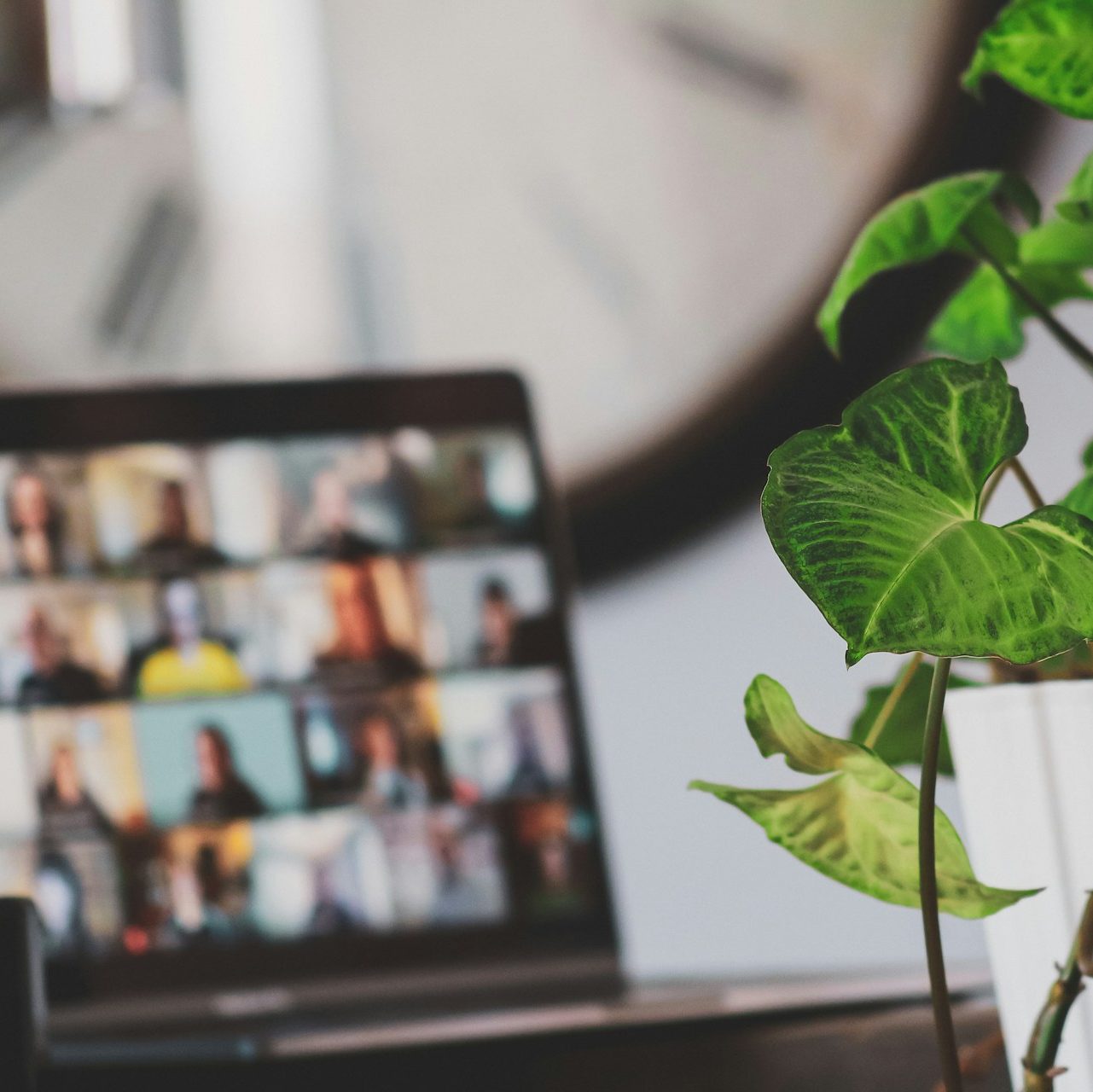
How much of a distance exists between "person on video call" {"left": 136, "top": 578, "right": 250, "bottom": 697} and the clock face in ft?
1.24

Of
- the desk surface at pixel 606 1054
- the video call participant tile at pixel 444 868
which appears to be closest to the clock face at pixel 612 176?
the video call participant tile at pixel 444 868

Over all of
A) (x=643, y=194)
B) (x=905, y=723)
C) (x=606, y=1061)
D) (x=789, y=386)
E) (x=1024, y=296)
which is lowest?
(x=606, y=1061)

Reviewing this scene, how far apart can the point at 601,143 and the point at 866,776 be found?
749 millimetres

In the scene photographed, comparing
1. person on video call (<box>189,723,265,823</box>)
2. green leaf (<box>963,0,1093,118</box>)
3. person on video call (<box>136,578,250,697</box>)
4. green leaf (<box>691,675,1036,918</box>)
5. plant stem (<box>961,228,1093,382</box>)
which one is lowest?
green leaf (<box>691,675,1036,918</box>)

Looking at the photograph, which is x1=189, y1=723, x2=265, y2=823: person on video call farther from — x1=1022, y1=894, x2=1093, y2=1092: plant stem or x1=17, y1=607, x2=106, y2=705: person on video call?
x1=1022, y1=894, x2=1093, y2=1092: plant stem

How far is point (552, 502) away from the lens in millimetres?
639

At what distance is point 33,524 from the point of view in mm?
587

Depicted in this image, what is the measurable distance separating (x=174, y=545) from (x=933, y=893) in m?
0.45

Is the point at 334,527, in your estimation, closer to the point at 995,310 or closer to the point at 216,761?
the point at 216,761

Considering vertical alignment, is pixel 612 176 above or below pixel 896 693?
above

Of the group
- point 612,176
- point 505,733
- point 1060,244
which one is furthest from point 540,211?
point 1060,244

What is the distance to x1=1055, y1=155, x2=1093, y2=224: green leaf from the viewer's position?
0.30 meters

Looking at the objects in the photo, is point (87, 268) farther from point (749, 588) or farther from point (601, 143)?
point (749, 588)

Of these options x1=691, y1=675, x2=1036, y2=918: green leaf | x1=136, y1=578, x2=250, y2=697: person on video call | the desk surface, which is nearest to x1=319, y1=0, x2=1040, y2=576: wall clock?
x1=136, y1=578, x2=250, y2=697: person on video call
